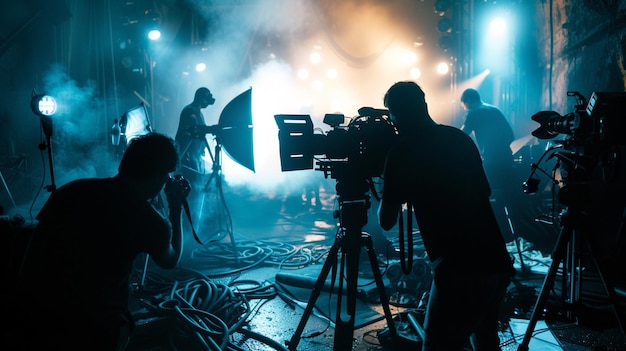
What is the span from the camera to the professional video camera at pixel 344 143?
2.49 m

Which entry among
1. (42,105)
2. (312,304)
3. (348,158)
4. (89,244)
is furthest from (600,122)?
(42,105)

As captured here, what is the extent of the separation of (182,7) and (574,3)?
12.0 meters

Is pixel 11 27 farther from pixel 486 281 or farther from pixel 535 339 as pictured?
pixel 535 339

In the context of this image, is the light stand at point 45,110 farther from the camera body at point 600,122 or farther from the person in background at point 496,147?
the person in background at point 496,147

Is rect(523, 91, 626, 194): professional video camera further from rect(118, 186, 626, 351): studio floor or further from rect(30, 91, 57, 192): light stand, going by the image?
rect(30, 91, 57, 192): light stand

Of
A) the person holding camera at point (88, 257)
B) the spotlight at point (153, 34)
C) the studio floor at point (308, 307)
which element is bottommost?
the studio floor at point (308, 307)

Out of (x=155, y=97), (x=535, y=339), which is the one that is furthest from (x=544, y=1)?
(x=155, y=97)

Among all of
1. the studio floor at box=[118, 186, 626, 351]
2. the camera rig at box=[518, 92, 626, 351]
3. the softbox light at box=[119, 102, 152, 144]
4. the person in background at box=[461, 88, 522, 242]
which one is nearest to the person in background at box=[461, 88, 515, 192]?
the person in background at box=[461, 88, 522, 242]

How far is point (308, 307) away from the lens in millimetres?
2748

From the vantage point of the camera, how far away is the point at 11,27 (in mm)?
7574

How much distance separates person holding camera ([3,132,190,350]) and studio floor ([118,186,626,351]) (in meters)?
0.70

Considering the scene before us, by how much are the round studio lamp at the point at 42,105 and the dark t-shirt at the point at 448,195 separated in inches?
129

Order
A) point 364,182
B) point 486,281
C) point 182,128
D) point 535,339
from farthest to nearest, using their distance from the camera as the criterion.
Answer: point 182,128 < point 535,339 < point 364,182 < point 486,281

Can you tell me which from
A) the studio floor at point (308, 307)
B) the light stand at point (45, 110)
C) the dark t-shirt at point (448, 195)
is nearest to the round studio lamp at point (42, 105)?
the light stand at point (45, 110)
